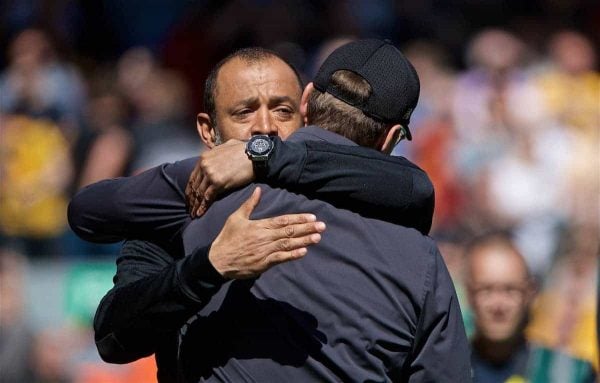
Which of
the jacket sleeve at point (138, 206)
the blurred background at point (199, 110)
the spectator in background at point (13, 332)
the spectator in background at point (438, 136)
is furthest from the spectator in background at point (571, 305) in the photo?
the spectator in background at point (13, 332)

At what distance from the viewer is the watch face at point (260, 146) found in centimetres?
313

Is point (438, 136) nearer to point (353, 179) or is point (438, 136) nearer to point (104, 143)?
point (104, 143)

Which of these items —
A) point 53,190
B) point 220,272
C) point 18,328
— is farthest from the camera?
point 53,190

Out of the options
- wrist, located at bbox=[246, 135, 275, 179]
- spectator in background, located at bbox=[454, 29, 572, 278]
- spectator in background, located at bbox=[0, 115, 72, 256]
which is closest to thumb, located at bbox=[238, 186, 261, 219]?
wrist, located at bbox=[246, 135, 275, 179]

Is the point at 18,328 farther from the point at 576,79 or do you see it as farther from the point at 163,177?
the point at 163,177

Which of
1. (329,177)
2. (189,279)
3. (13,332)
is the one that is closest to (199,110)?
(13,332)

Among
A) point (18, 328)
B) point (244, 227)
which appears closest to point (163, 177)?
point (244, 227)

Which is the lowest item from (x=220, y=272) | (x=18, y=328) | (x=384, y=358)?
(x=18, y=328)

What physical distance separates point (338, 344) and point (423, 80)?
6928 millimetres

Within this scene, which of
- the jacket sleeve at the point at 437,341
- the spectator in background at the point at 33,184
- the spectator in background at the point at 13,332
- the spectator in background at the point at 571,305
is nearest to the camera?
the jacket sleeve at the point at 437,341

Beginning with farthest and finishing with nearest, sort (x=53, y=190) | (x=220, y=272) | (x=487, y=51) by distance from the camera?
(x=487, y=51), (x=53, y=190), (x=220, y=272)

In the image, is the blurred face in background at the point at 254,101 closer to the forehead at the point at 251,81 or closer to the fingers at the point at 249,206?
the forehead at the point at 251,81

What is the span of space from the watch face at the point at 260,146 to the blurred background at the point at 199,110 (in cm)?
467

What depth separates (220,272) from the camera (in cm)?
300
